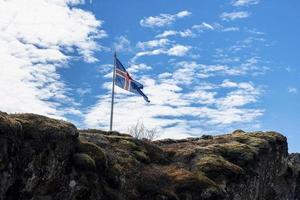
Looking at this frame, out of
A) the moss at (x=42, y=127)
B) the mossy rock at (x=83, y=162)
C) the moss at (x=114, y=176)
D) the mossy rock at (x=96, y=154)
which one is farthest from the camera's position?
the moss at (x=114, y=176)

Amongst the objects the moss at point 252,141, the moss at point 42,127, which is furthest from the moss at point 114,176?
the moss at point 252,141

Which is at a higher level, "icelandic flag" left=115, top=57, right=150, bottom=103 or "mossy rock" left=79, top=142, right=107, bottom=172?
"icelandic flag" left=115, top=57, right=150, bottom=103

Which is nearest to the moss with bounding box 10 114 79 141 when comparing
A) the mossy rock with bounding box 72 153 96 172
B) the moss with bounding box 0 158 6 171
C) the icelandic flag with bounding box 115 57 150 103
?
the mossy rock with bounding box 72 153 96 172

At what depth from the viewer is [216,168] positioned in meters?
32.2

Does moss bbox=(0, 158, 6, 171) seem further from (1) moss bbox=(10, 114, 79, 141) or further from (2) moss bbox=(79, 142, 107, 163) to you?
(2) moss bbox=(79, 142, 107, 163)

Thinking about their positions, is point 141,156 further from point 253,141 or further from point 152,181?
point 253,141

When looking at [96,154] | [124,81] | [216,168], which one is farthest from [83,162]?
[124,81]

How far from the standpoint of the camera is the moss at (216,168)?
31.8 meters

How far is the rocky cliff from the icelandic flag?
6392mm

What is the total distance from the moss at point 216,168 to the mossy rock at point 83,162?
11226 millimetres

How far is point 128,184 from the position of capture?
26484 millimetres

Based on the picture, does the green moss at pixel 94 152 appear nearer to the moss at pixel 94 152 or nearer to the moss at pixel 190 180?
the moss at pixel 94 152

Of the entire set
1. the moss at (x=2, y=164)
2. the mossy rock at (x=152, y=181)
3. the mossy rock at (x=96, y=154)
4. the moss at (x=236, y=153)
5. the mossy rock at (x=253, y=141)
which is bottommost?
the mossy rock at (x=152, y=181)

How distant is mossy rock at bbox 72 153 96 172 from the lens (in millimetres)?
21859
